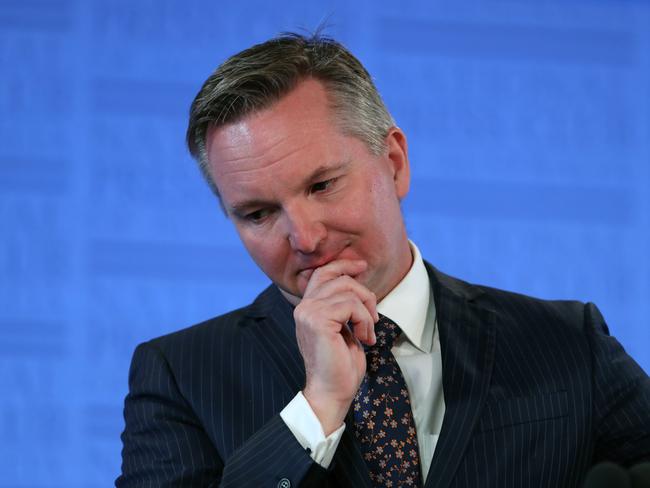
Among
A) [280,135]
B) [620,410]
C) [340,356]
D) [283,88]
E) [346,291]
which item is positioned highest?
[283,88]

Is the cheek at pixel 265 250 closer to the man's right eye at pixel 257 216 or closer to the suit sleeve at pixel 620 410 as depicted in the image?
the man's right eye at pixel 257 216

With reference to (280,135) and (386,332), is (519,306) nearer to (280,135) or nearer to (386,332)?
(386,332)

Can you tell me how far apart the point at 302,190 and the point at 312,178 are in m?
0.03

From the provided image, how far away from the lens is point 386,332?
188cm

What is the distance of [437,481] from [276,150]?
644 mm

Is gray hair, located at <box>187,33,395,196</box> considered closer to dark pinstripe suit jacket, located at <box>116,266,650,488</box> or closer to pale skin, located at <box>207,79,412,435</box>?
pale skin, located at <box>207,79,412,435</box>

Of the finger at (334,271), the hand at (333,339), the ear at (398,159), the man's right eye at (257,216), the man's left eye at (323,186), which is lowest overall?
the hand at (333,339)

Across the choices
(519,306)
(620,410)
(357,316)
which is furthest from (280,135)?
(620,410)

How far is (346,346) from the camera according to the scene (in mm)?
1688

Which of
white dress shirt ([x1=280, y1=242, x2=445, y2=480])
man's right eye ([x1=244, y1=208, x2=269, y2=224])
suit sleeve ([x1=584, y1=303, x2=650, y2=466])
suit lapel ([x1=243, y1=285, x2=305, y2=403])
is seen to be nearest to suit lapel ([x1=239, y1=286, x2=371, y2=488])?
suit lapel ([x1=243, y1=285, x2=305, y2=403])

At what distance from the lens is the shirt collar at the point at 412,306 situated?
6.31 feet

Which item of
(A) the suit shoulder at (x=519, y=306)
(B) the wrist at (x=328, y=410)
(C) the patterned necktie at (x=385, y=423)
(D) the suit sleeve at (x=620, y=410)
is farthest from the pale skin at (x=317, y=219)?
(D) the suit sleeve at (x=620, y=410)

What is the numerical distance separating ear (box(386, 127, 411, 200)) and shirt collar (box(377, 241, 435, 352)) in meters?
0.16

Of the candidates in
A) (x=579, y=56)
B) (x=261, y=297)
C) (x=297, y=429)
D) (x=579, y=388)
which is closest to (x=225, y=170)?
(x=261, y=297)
